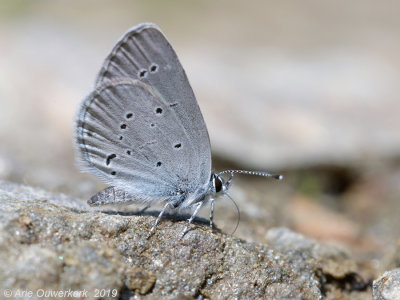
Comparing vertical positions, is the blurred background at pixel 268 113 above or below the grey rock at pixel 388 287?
above

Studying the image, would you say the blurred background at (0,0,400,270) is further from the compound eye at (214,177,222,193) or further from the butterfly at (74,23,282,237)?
the compound eye at (214,177,222,193)

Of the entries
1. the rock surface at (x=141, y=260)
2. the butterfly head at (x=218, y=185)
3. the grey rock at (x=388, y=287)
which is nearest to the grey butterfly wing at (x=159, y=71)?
the butterfly head at (x=218, y=185)

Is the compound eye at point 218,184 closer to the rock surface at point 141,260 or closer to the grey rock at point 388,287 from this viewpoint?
the rock surface at point 141,260

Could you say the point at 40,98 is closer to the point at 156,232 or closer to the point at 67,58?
the point at 67,58

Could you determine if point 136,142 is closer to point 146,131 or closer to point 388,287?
point 146,131

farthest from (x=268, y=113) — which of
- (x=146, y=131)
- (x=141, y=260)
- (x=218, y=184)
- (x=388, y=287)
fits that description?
(x=141, y=260)

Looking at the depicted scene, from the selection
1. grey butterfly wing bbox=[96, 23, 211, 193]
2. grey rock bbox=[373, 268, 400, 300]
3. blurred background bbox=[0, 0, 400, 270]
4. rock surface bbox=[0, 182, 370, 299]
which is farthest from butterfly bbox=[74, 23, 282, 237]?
grey rock bbox=[373, 268, 400, 300]
